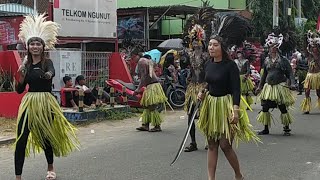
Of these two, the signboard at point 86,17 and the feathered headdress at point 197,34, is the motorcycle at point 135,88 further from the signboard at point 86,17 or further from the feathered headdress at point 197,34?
the feathered headdress at point 197,34

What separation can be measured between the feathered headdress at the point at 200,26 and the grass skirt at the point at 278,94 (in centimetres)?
226

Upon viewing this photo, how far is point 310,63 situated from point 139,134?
5760mm

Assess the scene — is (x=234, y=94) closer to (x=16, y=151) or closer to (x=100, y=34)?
(x=16, y=151)

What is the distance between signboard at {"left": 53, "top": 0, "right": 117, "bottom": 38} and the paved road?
459cm

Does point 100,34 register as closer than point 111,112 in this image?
No

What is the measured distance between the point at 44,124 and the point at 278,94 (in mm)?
5109

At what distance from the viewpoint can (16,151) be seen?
20.5 feet

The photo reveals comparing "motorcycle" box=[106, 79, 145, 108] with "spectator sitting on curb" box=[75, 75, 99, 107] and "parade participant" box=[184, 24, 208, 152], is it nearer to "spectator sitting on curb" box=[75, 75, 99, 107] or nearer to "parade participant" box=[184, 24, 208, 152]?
"spectator sitting on curb" box=[75, 75, 99, 107]

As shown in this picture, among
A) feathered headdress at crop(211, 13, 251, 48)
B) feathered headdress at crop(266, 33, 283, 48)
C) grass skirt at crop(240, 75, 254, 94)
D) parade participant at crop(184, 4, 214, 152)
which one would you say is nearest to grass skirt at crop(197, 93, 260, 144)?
feathered headdress at crop(211, 13, 251, 48)

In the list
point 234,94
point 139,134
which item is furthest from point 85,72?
point 234,94

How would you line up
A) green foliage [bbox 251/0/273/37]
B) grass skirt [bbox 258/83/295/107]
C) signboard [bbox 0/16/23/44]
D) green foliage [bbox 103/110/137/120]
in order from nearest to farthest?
1. grass skirt [bbox 258/83/295/107]
2. green foliage [bbox 103/110/137/120]
3. signboard [bbox 0/16/23/44]
4. green foliage [bbox 251/0/273/37]

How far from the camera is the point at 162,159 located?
310 inches

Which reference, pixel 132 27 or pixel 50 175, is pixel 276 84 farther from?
pixel 132 27

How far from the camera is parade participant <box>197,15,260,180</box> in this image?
588 cm
